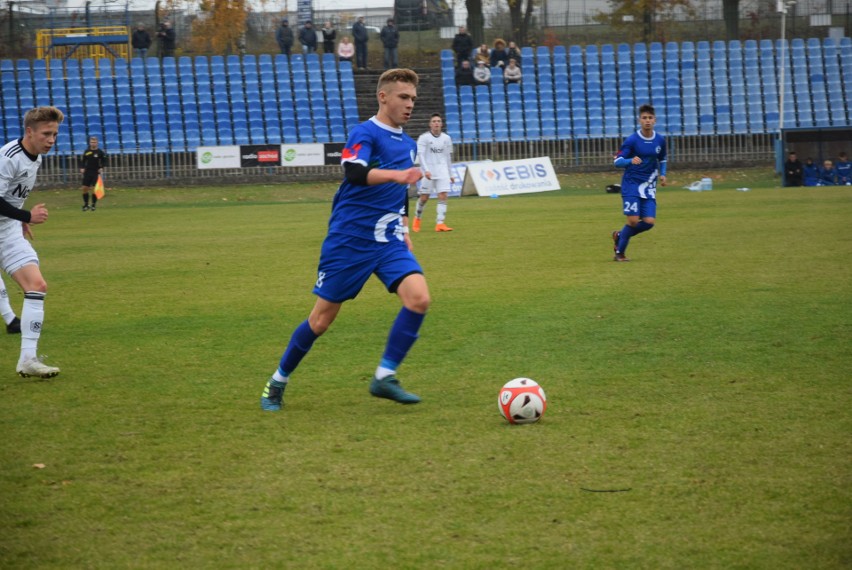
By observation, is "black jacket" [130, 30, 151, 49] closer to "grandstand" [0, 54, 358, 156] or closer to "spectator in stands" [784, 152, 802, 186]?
"grandstand" [0, 54, 358, 156]

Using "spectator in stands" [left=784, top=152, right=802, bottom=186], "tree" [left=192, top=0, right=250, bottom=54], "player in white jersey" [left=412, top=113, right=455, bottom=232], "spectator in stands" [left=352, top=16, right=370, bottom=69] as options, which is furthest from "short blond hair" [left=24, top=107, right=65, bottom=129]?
"tree" [left=192, top=0, right=250, bottom=54]

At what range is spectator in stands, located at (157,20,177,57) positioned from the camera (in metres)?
40.3

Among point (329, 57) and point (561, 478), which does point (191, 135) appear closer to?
point (329, 57)

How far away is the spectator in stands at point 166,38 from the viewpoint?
132ft

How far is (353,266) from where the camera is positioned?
6656mm

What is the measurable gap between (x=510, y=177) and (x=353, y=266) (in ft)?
87.5

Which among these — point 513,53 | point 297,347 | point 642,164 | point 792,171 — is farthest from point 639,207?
point 513,53

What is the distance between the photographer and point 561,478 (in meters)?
5.05

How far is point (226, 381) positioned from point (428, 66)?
37796 millimetres

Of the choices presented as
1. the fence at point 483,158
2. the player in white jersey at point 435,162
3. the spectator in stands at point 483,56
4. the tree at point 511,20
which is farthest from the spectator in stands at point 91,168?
the tree at point 511,20

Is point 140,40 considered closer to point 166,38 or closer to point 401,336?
point 166,38

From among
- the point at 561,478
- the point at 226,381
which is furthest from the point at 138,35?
the point at 561,478

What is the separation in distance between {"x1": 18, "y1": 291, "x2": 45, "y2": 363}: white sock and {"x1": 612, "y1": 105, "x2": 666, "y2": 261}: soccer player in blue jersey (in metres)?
9.04

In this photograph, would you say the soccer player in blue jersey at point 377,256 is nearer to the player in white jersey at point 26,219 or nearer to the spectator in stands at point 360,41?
the player in white jersey at point 26,219
